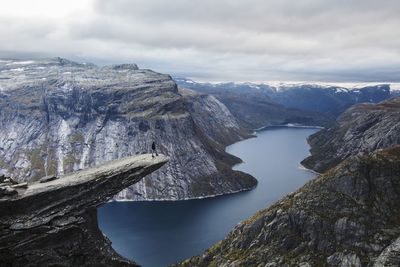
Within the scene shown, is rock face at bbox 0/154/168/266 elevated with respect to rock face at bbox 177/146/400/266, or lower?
elevated

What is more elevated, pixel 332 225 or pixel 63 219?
pixel 63 219

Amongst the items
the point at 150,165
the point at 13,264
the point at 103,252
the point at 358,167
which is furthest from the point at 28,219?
the point at 358,167

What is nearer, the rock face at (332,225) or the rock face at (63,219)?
the rock face at (63,219)

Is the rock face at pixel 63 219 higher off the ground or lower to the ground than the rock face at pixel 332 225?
higher

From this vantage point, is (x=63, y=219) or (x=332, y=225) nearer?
(x=63, y=219)

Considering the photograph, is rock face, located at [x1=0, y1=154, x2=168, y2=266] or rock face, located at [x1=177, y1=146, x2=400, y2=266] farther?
rock face, located at [x1=177, y1=146, x2=400, y2=266]
